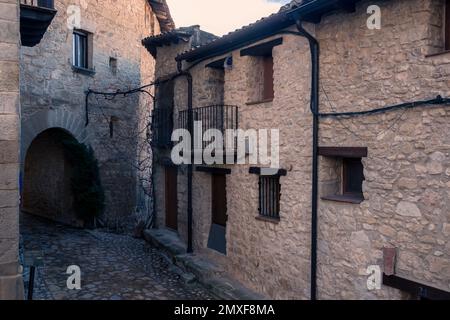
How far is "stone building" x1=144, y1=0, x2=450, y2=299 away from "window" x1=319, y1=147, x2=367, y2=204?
0.02 meters

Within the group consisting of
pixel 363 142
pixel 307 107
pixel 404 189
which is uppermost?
pixel 307 107

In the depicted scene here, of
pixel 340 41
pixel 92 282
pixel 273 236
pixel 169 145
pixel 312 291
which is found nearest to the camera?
pixel 340 41

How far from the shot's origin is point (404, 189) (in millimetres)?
4750

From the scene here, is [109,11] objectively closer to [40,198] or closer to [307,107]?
[40,198]

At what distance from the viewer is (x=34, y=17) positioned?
639cm

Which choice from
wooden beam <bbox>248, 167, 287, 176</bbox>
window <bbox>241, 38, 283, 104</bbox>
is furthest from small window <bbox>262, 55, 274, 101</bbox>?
wooden beam <bbox>248, 167, 287, 176</bbox>

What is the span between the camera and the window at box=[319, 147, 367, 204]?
5.64 meters

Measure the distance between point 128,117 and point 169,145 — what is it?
3.87 metres

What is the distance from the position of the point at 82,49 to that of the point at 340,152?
9.34 meters

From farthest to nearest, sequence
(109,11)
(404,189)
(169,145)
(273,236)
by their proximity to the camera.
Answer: (109,11) < (169,145) < (273,236) < (404,189)

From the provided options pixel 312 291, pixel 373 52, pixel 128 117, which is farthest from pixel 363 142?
pixel 128 117

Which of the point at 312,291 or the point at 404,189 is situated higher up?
the point at 404,189

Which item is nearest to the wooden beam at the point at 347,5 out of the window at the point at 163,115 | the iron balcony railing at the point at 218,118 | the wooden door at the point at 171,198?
the iron balcony railing at the point at 218,118

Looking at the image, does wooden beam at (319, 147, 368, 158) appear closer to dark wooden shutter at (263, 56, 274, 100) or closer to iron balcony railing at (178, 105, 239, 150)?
dark wooden shutter at (263, 56, 274, 100)
